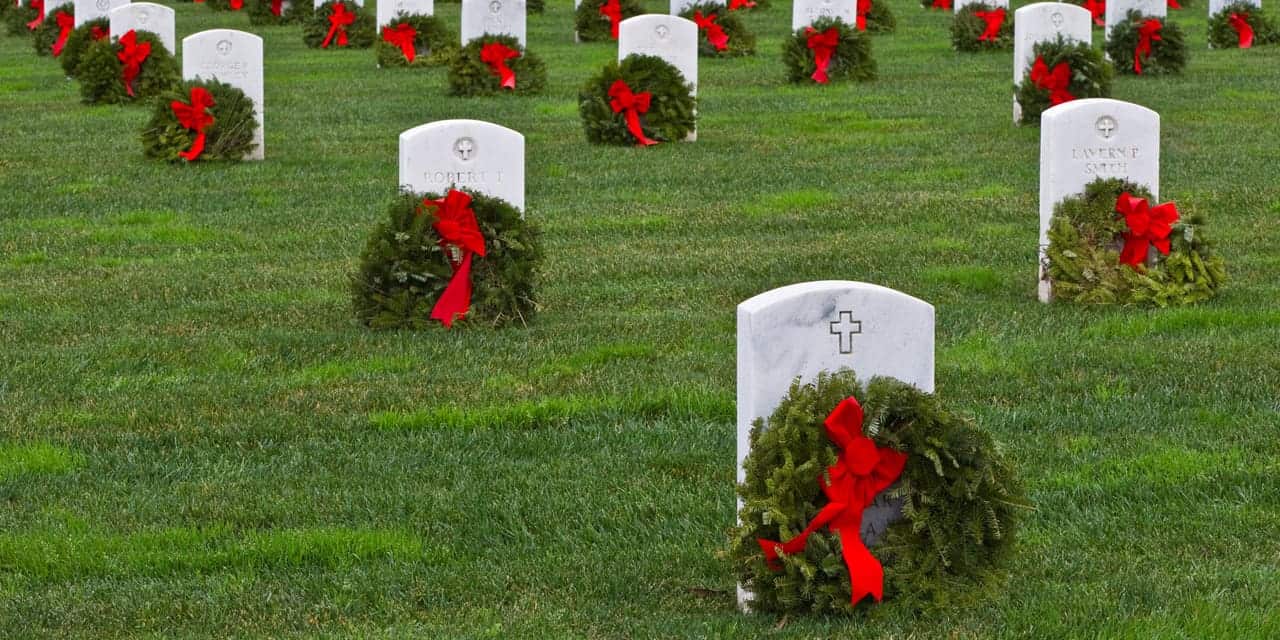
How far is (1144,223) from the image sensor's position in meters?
9.47

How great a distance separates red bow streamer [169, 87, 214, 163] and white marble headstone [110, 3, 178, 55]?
3688mm

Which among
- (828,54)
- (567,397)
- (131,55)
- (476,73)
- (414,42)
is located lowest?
(567,397)

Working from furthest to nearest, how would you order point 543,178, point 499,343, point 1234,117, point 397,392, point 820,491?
point 1234,117 → point 543,178 → point 499,343 → point 397,392 → point 820,491

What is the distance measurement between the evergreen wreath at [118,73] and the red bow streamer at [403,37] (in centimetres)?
313

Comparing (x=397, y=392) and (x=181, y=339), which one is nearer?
(x=397, y=392)

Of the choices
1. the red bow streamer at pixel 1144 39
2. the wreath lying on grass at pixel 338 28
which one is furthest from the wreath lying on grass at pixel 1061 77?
the wreath lying on grass at pixel 338 28

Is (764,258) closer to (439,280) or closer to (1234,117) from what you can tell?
(439,280)

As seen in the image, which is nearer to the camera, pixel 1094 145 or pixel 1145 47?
pixel 1094 145

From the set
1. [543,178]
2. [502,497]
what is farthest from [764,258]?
[502,497]

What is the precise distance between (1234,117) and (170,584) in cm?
1253

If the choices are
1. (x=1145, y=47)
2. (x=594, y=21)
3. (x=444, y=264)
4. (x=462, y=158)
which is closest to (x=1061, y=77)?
(x=1145, y=47)

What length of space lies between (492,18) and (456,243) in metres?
10.4

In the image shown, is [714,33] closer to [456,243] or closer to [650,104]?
[650,104]

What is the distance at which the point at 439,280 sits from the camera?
9.27 metres
